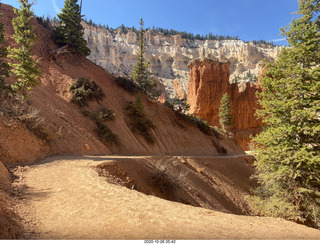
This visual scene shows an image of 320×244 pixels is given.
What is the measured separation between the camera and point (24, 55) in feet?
44.7

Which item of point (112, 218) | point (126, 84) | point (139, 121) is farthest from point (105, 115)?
point (112, 218)

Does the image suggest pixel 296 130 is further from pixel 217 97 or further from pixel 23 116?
pixel 217 97

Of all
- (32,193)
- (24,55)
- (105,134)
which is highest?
(24,55)

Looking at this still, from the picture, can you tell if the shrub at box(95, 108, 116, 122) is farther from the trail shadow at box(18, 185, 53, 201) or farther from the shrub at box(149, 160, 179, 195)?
the trail shadow at box(18, 185, 53, 201)

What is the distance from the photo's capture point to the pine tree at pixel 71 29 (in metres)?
25.4

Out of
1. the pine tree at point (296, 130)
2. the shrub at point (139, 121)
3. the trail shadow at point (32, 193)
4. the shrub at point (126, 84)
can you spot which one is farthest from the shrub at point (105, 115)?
the pine tree at point (296, 130)

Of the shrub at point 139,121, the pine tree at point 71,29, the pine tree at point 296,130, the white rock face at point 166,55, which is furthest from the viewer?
the white rock face at point 166,55

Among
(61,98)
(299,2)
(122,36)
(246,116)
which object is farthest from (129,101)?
(122,36)

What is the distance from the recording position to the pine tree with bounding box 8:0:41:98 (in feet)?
44.2

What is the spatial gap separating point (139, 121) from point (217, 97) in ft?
125

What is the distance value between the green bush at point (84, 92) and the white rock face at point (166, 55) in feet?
206

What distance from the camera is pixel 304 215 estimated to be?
929 centimetres

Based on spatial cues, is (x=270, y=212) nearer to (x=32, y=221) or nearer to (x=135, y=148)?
(x=32, y=221)

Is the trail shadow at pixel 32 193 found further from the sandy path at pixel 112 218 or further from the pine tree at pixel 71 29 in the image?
the pine tree at pixel 71 29
